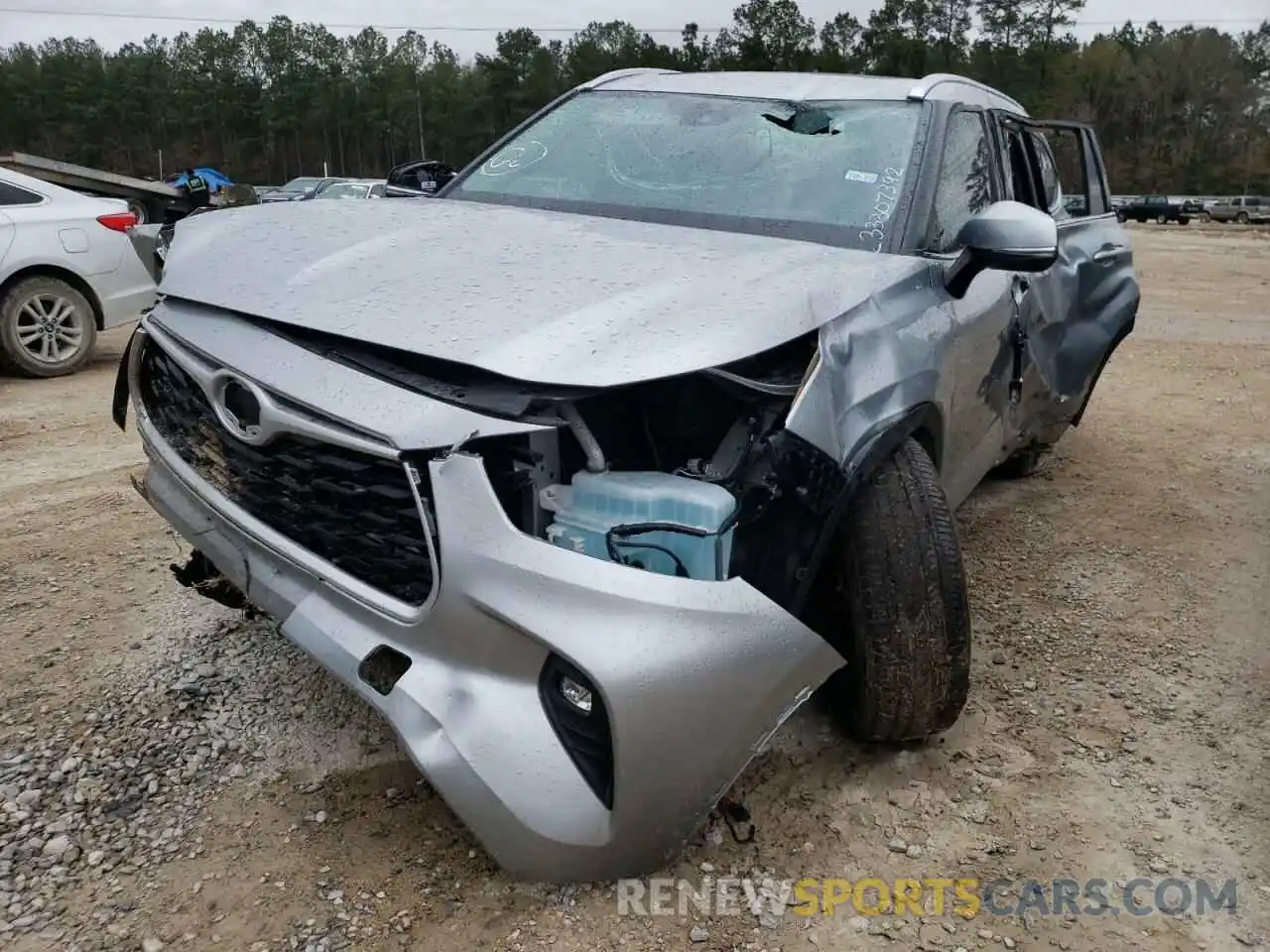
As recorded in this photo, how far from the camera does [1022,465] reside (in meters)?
4.88

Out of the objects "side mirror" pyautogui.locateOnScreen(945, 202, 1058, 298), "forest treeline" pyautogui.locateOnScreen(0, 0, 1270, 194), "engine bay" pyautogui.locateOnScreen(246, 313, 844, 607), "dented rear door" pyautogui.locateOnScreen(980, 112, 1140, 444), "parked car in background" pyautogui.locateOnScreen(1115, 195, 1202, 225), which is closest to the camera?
"engine bay" pyautogui.locateOnScreen(246, 313, 844, 607)

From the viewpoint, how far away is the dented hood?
1874 mm

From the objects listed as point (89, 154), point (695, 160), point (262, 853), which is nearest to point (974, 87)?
point (695, 160)

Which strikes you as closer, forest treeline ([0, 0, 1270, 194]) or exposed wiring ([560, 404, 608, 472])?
exposed wiring ([560, 404, 608, 472])

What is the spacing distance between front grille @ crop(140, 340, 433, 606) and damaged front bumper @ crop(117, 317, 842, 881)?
62 millimetres

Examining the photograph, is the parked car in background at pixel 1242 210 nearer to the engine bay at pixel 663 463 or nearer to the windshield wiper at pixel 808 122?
the windshield wiper at pixel 808 122

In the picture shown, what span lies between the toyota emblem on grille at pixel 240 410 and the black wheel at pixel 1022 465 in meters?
3.69

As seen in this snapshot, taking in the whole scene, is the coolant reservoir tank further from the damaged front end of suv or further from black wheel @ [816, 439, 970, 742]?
black wheel @ [816, 439, 970, 742]

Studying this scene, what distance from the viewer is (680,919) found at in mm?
1977

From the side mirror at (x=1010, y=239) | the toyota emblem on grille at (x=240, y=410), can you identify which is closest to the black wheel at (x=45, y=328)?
the toyota emblem on grille at (x=240, y=410)

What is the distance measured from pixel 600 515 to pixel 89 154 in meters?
85.5

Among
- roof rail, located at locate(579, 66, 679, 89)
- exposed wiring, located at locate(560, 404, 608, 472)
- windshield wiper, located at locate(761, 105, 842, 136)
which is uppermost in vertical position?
roof rail, located at locate(579, 66, 679, 89)

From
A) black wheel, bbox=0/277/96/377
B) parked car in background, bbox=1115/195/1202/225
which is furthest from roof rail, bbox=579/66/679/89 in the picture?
parked car in background, bbox=1115/195/1202/225

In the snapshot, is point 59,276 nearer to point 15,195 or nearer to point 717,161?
point 15,195
